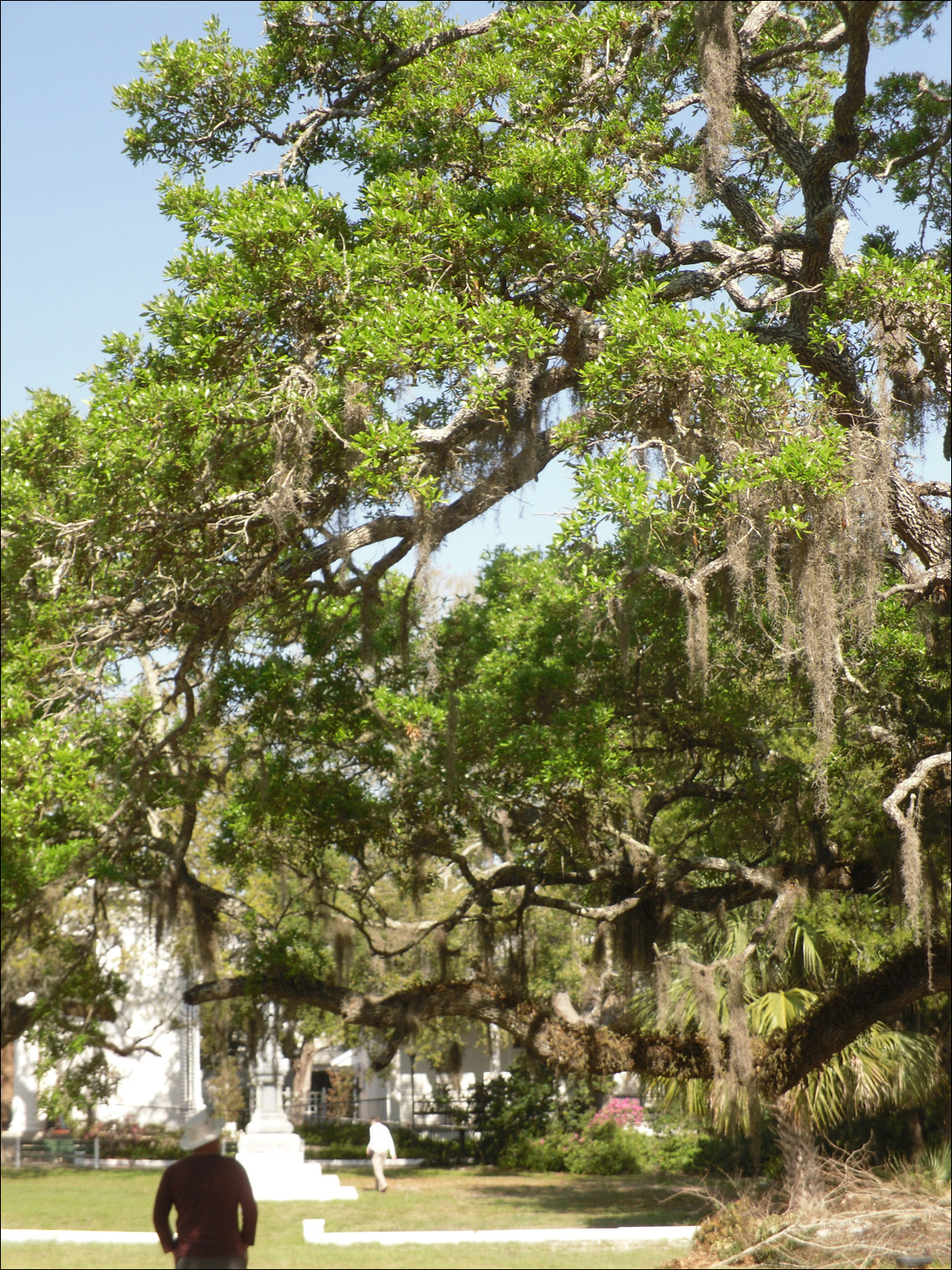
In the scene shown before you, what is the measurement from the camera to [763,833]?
9.53m

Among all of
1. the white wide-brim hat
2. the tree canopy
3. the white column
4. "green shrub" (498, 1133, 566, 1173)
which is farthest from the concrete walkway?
the white column

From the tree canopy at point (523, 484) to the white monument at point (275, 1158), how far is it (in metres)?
6.23

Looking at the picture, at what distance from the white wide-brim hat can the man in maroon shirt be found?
240 millimetres

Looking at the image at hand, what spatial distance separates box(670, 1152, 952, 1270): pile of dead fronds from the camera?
28.9 ft

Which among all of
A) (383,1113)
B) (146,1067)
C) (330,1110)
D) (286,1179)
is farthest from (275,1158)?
(330,1110)

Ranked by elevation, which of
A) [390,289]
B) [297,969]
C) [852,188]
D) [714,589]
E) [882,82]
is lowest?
[297,969]

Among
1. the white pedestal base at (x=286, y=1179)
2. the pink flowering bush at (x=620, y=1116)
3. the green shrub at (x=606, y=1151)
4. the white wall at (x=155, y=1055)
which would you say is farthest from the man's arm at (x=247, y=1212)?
the white wall at (x=155, y=1055)

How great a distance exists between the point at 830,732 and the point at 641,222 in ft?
11.1

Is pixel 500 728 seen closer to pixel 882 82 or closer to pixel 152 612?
pixel 152 612

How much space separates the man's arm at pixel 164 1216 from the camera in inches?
172

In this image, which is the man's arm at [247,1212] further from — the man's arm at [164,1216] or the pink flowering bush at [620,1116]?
the pink flowering bush at [620,1116]

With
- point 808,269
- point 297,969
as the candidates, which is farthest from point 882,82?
point 297,969

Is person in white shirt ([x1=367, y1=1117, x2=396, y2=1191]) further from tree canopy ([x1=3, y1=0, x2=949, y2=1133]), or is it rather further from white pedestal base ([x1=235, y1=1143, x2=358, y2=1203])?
tree canopy ([x1=3, y1=0, x2=949, y2=1133])

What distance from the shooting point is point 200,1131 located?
4.94 meters
